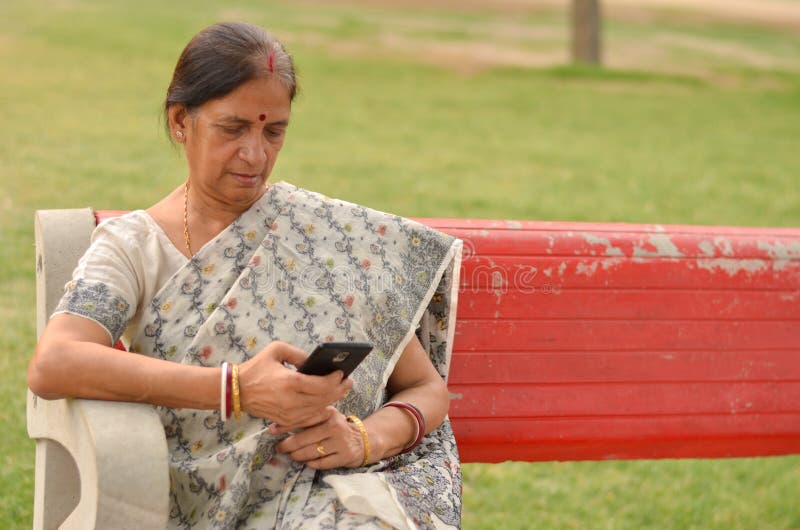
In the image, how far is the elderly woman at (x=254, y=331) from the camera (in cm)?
260

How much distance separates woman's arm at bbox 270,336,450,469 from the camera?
9.04 feet

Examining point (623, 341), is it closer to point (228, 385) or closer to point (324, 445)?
point (324, 445)

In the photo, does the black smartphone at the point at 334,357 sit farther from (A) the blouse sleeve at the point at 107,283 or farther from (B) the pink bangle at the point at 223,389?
(A) the blouse sleeve at the point at 107,283

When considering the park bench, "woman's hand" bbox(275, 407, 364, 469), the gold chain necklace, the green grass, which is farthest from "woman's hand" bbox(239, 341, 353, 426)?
the park bench

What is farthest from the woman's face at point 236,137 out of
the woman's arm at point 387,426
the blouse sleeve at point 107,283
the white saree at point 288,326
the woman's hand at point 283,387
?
the woman's arm at point 387,426

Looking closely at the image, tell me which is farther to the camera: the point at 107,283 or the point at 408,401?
the point at 408,401

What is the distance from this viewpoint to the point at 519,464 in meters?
4.91

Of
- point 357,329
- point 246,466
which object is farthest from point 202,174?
point 246,466

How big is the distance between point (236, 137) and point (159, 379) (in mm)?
627

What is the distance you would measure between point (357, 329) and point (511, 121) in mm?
11671

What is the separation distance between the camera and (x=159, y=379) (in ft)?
8.48

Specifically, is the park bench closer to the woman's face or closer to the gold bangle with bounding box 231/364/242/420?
the woman's face

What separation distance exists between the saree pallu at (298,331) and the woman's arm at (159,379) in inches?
6.8

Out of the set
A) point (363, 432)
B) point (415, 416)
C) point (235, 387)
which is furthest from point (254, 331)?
point (415, 416)
